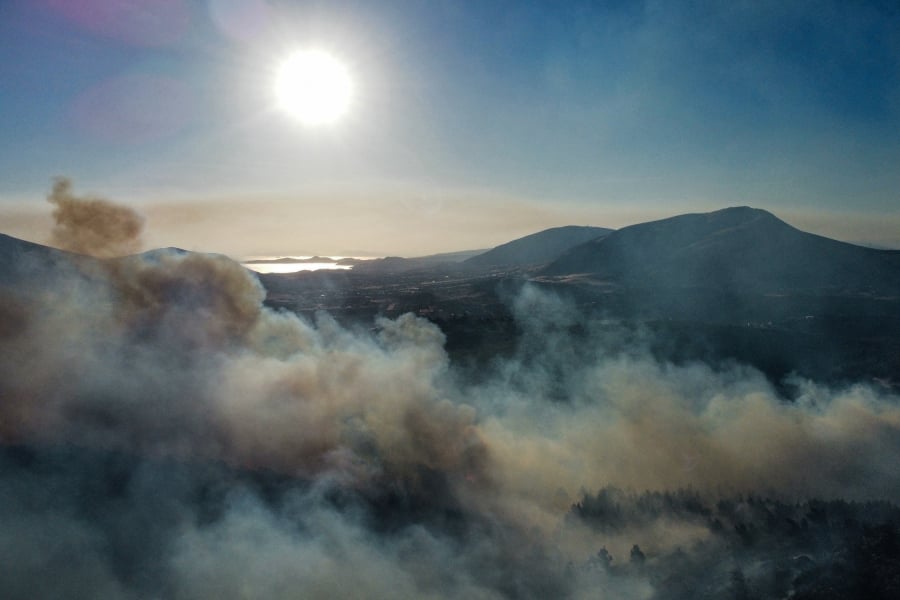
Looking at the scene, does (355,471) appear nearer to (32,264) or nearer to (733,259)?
(32,264)

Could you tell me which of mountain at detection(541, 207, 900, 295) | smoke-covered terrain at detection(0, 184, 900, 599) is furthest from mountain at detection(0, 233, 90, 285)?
mountain at detection(541, 207, 900, 295)

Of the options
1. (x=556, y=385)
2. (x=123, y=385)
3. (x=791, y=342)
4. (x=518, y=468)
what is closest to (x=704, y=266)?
(x=791, y=342)

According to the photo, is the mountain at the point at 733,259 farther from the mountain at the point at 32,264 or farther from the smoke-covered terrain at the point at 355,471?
the mountain at the point at 32,264

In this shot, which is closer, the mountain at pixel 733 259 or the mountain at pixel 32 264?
the mountain at pixel 32 264

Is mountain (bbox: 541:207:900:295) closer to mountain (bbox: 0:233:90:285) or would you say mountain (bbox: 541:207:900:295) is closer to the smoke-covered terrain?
the smoke-covered terrain

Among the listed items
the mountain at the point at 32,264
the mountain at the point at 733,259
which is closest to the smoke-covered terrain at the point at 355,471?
the mountain at the point at 32,264

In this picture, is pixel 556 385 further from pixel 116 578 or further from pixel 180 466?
pixel 116 578
